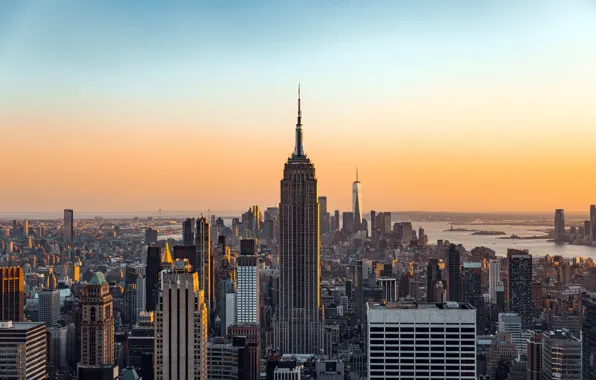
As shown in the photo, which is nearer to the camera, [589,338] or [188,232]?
[589,338]

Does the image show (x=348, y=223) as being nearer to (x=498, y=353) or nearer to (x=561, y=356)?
(x=498, y=353)

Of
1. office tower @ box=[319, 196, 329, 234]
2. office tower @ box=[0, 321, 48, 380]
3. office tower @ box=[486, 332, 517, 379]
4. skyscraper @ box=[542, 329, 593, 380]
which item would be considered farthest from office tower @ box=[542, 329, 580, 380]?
office tower @ box=[319, 196, 329, 234]

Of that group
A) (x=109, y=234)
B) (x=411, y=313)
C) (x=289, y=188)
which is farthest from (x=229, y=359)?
A: (x=289, y=188)

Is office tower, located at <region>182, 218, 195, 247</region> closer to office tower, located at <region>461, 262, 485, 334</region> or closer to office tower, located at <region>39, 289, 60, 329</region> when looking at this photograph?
office tower, located at <region>39, 289, 60, 329</region>

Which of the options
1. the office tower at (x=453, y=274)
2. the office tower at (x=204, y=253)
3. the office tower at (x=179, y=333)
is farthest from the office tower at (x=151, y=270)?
the office tower at (x=453, y=274)

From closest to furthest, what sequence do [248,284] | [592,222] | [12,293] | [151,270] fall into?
1. [592,222]
2. [151,270]
3. [12,293]
4. [248,284]

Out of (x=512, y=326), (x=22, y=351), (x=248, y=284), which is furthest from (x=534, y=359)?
(x=248, y=284)

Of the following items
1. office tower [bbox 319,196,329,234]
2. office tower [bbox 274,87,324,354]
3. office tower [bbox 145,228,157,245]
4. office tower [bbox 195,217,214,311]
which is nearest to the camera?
office tower [bbox 145,228,157,245]

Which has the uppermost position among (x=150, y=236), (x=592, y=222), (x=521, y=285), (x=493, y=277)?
(x=592, y=222)
